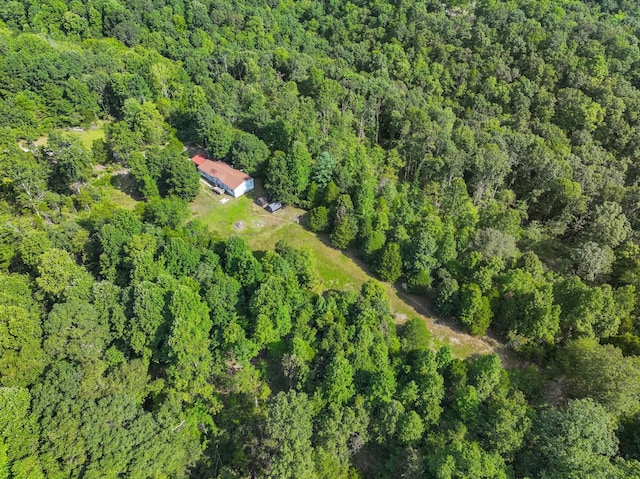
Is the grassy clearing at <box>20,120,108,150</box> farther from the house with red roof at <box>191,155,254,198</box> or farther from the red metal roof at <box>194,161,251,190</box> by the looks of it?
the red metal roof at <box>194,161,251,190</box>

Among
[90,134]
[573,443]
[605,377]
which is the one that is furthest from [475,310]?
[90,134]

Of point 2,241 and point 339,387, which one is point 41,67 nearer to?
point 2,241

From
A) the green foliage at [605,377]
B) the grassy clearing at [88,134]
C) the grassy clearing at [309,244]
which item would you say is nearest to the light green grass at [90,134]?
the grassy clearing at [88,134]

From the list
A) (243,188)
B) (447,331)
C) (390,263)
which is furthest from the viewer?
(243,188)

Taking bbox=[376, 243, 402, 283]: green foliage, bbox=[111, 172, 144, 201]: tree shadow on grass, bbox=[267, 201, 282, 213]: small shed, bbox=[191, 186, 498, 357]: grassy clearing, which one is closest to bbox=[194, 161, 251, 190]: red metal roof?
bbox=[191, 186, 498, 357]: grassy clearing

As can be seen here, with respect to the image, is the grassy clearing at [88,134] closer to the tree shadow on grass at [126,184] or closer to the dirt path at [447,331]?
the tree shadow on grass at [126,184]

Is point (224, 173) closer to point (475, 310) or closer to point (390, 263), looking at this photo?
point (390, 263)
